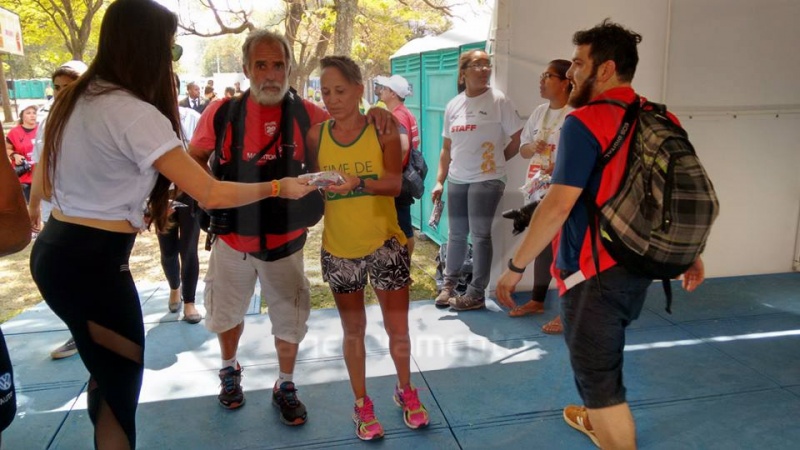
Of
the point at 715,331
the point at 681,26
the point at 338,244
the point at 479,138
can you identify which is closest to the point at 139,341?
the point at 338,244

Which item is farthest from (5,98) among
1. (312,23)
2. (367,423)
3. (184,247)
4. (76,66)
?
(367,423)

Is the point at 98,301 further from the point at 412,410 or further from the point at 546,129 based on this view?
the point at 546,129

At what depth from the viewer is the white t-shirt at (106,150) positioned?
1825mm

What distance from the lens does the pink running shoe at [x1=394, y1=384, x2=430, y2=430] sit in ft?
9.54

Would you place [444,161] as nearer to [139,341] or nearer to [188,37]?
[188,37]

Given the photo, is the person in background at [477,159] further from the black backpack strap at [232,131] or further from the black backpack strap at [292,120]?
the black backpack strap at [232,131]

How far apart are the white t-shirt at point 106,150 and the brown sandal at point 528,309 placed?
10.2 ft

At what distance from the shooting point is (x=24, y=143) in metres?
5.95

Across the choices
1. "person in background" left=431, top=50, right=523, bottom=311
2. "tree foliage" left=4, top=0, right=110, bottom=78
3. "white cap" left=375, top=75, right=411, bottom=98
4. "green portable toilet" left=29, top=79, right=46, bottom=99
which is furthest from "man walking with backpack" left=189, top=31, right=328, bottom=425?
"green portable toilet" left=29, top=79, right=46, bottom=99

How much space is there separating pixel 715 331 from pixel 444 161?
2.30 metres

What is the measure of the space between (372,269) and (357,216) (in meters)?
0.26

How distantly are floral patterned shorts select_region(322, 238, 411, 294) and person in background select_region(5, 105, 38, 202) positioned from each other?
14.5 ft

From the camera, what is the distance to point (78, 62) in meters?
3.45

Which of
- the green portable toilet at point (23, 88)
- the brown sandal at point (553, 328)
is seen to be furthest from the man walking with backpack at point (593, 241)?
the green portable toilet at point (23, 88)
